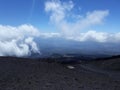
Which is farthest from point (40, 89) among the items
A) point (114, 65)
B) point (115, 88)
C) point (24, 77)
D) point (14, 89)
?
point (114, 65)

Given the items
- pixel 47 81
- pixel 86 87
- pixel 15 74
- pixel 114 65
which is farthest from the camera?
pixel 114 65

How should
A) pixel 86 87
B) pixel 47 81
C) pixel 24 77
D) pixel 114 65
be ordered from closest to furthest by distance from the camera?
pixel 86 87, pixel 47 81, pixel 24 77, pixel 114 65

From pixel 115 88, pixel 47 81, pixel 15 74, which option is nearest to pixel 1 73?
pixel 15 74

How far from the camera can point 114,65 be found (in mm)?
33906

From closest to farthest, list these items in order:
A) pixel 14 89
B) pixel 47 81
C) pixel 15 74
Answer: pixel 14 89
pixel 47 81
pixel 15 74

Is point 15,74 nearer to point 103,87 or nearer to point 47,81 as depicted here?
point 47,81

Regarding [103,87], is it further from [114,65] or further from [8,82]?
[114,65]

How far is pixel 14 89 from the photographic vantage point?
16688mm

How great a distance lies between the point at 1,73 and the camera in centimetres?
2289

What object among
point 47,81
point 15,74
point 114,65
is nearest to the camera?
point 47,81

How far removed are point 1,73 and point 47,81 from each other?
18.3 feet

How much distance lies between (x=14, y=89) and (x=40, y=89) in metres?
1.89

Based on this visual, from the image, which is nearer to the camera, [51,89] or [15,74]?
[51,89]

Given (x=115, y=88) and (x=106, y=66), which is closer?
(x=115, y=88)
